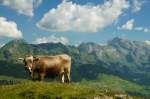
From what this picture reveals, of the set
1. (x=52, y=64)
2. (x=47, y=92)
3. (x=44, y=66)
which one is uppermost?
(x=52, y=64)

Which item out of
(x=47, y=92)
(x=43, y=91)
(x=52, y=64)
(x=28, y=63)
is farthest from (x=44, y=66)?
(x=47, y=92)

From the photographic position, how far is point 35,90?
95.9ft

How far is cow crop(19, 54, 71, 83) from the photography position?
3594cm

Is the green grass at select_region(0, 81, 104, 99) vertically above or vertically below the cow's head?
below

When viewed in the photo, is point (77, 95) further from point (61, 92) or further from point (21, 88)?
point (21, 88)

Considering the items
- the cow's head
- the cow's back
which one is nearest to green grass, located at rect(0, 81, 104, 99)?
the cow's head

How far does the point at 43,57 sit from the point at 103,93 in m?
10.9

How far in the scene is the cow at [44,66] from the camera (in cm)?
3594

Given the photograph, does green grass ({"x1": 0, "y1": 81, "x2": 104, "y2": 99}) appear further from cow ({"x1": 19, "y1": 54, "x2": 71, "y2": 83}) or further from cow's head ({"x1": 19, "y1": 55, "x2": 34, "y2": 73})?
cow ({"x1": 19, "y1": 54, "x2": 71, "y2": 83})

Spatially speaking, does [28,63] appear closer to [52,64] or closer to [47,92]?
[52,64]

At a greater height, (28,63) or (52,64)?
(28,63)

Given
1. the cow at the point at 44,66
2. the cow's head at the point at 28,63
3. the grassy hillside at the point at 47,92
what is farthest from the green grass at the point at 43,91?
the cow at the point at 44,66

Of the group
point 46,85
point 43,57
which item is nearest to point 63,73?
point 43,57

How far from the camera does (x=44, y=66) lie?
120 ft
